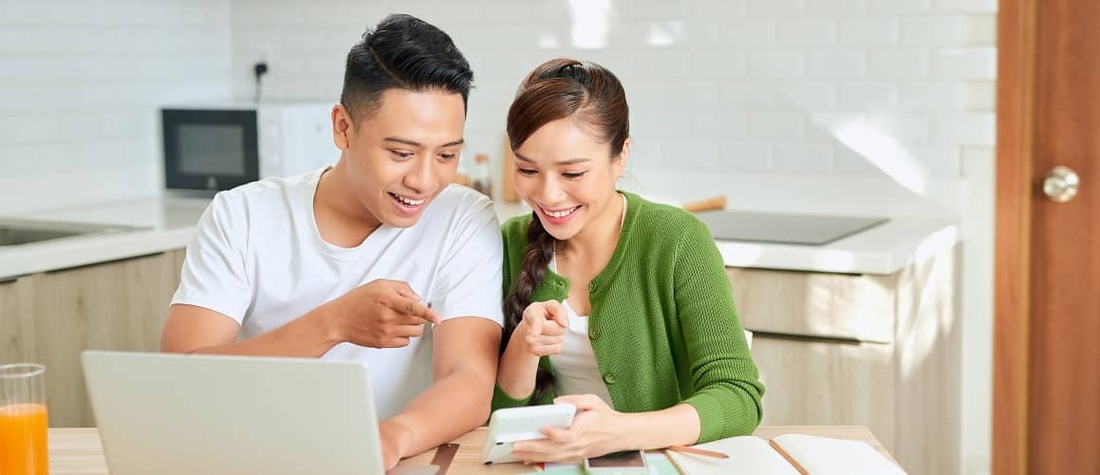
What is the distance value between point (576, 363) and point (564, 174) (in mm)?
355

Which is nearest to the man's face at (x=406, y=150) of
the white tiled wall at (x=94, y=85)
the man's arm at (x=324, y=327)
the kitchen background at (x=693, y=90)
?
the man's arm at (x=324, y=327)

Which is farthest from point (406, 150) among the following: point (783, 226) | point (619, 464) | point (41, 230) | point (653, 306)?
point (41, 230)

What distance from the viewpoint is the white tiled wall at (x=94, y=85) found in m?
3.60

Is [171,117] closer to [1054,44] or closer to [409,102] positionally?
[409,102]

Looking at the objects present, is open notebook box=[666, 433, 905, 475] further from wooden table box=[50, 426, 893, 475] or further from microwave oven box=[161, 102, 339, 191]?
microwave oven box=[161, 102, 339, 191]

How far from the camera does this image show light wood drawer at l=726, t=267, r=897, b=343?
2920mm

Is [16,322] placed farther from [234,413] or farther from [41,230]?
[234,413]

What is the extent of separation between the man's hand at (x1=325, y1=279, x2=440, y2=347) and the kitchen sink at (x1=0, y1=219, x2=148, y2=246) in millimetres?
1739

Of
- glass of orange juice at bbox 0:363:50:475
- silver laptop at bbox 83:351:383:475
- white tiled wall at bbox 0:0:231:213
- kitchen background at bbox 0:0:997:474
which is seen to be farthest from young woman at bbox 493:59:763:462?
white tiled wall at bbox 0:0:231:213

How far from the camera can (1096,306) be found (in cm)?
328

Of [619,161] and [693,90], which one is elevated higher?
[693,90]

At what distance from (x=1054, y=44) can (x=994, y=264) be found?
0.58m

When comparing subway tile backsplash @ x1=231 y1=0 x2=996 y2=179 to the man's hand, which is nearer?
the man's hand

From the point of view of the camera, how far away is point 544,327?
5.70 ft
